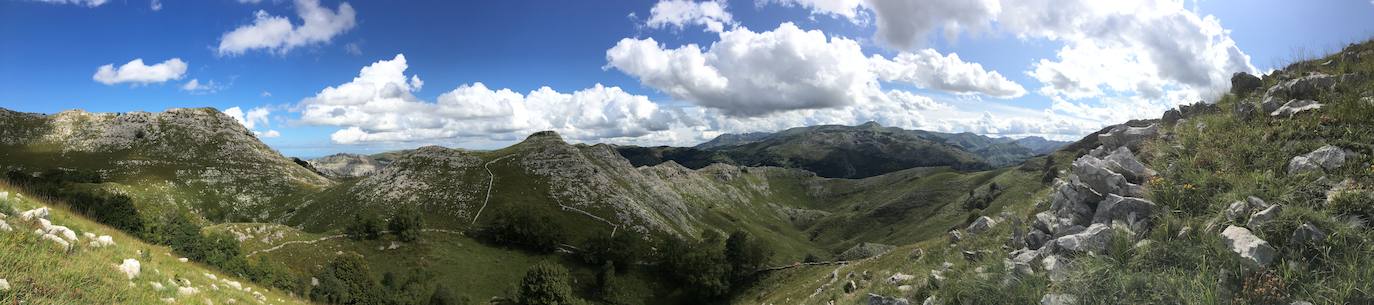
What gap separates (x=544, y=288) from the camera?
258 feet

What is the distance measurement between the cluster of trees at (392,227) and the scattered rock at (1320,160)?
11104 centimetres

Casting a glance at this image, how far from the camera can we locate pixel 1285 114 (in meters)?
17.2

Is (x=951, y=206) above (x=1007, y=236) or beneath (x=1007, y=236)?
beneath

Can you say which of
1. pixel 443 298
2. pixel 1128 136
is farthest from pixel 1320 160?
pixel 443 298

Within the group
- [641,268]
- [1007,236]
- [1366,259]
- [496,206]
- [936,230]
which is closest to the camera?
[1366,259]

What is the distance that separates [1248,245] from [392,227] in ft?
374

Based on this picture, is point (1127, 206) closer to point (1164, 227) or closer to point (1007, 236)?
point (1164, 227)

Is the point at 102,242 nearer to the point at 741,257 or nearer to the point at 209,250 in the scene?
the point at 209,250

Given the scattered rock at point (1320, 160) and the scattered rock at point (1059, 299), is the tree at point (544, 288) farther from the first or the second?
the scattered rock at point (1320, 160)

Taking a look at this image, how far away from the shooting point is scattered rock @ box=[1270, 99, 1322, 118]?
1684cm

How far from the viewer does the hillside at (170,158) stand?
436 feet

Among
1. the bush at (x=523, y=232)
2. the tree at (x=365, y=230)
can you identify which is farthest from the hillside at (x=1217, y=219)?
the tree at (x=365, y=230)

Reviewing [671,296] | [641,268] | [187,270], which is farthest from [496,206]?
[187,270]

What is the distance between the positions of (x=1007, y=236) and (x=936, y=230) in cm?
15494
